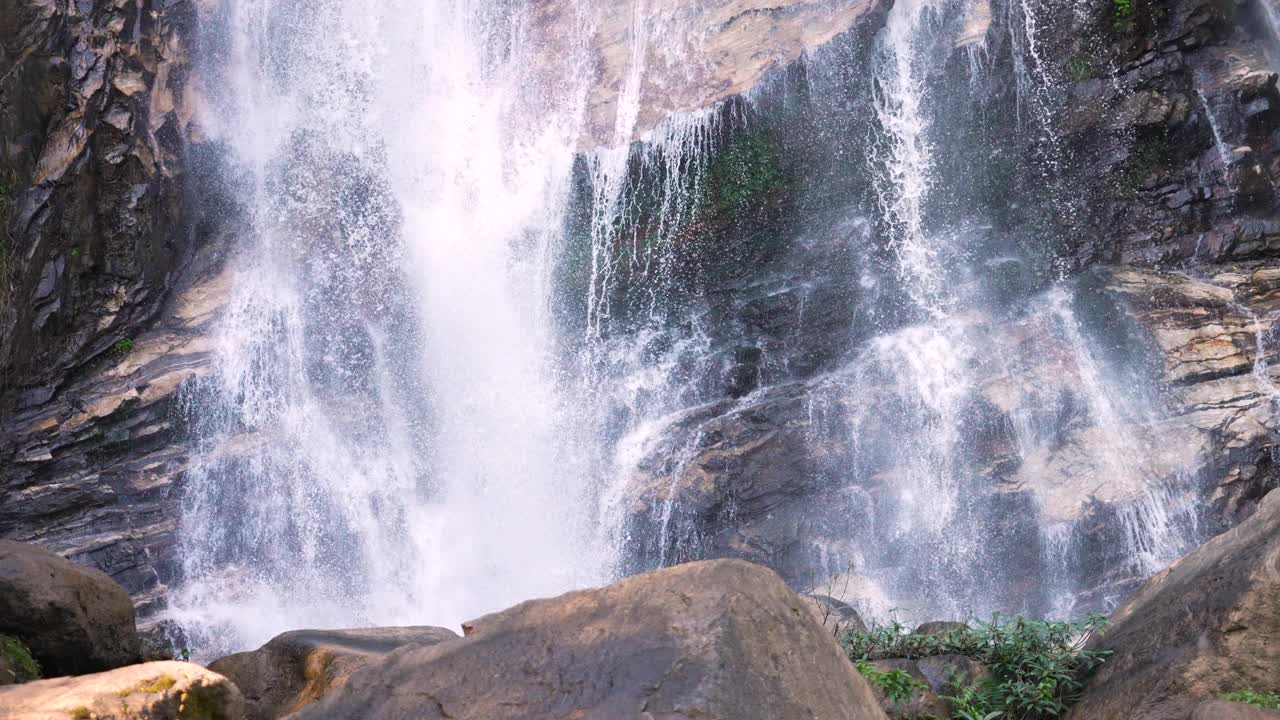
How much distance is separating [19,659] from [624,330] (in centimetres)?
1135

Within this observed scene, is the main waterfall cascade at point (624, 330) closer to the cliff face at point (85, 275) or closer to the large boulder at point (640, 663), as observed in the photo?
the cliff face at point (85, 275)

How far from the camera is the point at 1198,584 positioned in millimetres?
4820

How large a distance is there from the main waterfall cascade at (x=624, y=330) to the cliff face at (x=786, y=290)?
0.10 m

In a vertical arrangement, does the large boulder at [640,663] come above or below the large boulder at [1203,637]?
above

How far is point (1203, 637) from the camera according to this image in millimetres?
4562

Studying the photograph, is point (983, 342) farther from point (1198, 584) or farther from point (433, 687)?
point (433, 687)

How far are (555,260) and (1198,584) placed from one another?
42.5ft

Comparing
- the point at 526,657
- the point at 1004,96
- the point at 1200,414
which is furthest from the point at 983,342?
the point at 526,657

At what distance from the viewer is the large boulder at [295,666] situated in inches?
231

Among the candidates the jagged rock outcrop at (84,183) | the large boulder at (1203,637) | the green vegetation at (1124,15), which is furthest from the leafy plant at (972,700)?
the jagged rock outcrop at (84,183)

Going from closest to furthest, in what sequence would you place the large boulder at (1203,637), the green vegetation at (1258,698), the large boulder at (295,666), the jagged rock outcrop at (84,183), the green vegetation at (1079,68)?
the green vegetation at (1258,698) < the large boulder at (1203,637) < the large boulder at (295,666) < the jagged rock outcrop at (84,183) < the green vegetation at (1079,68)

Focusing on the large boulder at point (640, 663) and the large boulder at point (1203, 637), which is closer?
the large boulder at point (640, 663)

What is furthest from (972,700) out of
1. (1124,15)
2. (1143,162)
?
(1124,15)

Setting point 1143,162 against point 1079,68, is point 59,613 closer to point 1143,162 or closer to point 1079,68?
point 1143,162
